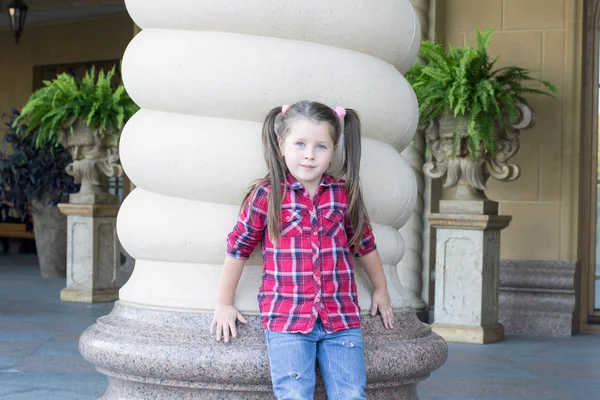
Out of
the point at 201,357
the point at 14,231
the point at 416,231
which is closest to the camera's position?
the point at 201,357

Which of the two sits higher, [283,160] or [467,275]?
[283,160]

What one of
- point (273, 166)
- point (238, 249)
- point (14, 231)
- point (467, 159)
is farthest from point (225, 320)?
point (14, 231)

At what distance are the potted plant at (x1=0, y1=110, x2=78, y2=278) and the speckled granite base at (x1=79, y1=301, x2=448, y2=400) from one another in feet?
26.3

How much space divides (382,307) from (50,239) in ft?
27.8

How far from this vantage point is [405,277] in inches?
283

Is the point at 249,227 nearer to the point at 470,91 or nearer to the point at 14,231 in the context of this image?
the point at 470,91

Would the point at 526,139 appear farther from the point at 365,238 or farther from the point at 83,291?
the point at 365,238

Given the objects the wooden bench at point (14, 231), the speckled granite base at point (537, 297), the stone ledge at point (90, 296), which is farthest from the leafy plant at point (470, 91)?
the wooden bench at point (14, 231)

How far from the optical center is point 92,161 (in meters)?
8.38

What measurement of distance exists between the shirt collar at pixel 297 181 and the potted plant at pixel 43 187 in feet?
26.7

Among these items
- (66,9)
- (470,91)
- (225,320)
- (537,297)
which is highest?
(66,9)

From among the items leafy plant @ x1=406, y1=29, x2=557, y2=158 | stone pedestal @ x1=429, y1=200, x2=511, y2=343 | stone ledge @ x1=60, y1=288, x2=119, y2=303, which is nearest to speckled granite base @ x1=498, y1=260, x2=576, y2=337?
stone pedestal @ x1=429, y1=200, x2=511, y2=343

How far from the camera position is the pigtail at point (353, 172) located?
2.49 metres

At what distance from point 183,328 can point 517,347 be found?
425 cm
